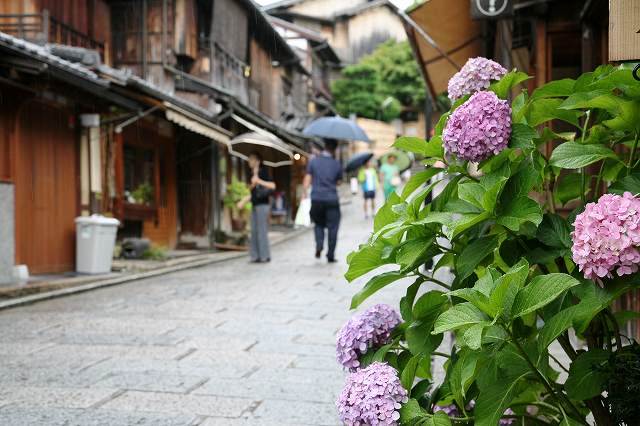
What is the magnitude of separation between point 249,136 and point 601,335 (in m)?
14.3

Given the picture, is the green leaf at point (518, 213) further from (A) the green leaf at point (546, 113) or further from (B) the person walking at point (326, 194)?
(B) the person walking at point (326, 194)

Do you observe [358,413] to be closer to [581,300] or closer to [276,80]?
[581,300]

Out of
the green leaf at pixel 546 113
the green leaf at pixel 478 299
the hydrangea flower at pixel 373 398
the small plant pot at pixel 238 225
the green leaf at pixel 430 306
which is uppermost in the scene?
the green leaf at pixel 546 113

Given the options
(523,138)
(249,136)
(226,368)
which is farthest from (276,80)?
(523,138)

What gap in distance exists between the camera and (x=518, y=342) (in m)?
1.89

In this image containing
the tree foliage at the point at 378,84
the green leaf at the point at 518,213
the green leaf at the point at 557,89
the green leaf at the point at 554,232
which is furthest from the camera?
the tree foliage at the point at 378,84

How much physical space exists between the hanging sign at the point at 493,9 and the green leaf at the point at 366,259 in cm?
537

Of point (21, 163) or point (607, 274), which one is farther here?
point (21, 163)

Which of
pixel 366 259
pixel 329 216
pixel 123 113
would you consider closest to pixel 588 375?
pixel 366 259

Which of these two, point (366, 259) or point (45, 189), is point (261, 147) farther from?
point (366, 259)

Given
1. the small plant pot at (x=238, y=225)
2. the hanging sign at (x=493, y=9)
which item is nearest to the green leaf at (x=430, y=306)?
the hanging sign at (x=493, y=9)

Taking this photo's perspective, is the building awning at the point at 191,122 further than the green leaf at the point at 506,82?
Yes

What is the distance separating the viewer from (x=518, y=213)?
6.54 ft

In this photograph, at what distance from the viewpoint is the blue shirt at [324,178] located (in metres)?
12.5
